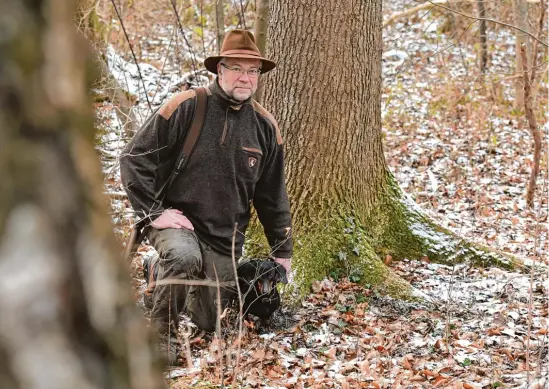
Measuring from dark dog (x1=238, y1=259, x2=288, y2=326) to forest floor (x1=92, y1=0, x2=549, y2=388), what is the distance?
0.39 feet

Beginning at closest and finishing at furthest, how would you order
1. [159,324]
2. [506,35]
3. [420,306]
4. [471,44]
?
[159,324] < [420,306] < [471,44] < [506,35]

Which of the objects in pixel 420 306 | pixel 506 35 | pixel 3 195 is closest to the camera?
pixel 3 195

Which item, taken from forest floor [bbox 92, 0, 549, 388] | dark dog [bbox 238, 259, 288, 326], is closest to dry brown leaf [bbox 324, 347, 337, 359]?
forest floor [bbox 92, 0, 549, 388]

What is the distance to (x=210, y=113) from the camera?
470cm

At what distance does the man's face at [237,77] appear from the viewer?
469 cm

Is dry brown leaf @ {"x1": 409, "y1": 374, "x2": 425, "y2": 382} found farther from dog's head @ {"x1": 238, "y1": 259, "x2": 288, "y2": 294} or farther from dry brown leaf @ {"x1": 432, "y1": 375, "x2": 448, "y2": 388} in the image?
dog's head @ {"x1": 238, "y1": 259, "x2": 288, "y2": 294}

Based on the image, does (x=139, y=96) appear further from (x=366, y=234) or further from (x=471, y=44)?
(x=471, y=44)

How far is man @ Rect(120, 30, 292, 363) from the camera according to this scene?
4.53 m

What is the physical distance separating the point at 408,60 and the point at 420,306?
9122 millimetres

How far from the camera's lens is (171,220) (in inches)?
183

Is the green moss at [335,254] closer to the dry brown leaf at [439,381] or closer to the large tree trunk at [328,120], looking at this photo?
the large tree trunk at [328,120]

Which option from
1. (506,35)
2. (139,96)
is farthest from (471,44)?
(139,96)

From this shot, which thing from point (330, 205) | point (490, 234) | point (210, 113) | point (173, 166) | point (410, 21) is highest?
point (410, 21)

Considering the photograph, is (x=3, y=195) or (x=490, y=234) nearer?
(x=3, y=195)
